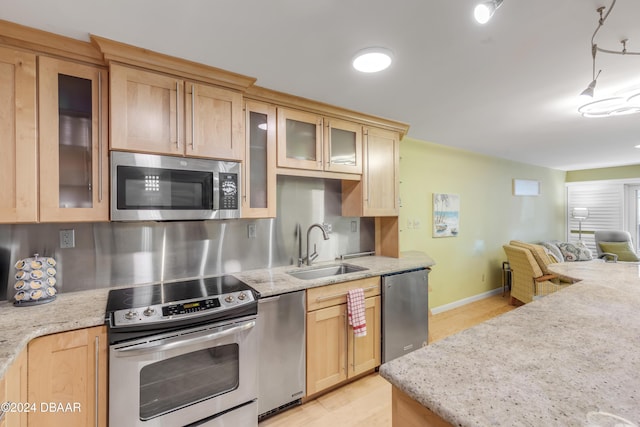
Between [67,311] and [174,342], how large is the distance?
0.57m

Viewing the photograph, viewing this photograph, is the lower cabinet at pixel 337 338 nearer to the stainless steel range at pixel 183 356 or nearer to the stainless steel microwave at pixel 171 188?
the stainless steel range at pixel 183 356

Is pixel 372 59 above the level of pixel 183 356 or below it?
above

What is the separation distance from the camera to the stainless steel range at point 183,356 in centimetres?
144

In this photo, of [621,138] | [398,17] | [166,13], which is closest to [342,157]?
[398,17]

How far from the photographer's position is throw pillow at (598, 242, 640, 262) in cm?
507

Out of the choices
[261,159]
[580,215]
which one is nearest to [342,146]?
[261,159]

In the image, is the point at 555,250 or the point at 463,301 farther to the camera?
the point at 555,250

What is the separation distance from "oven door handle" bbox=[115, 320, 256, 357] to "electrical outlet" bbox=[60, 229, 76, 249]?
0.85 meters

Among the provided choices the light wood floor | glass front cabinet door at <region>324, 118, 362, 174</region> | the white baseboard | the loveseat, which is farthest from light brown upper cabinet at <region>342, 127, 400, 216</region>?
the loveseat

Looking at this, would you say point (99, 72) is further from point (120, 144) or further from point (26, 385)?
point (26, 385)

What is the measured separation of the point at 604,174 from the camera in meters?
6.04

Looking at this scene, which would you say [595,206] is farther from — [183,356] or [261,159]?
[183,356]

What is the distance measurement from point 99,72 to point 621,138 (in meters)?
5.49

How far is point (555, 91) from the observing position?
221 cm
